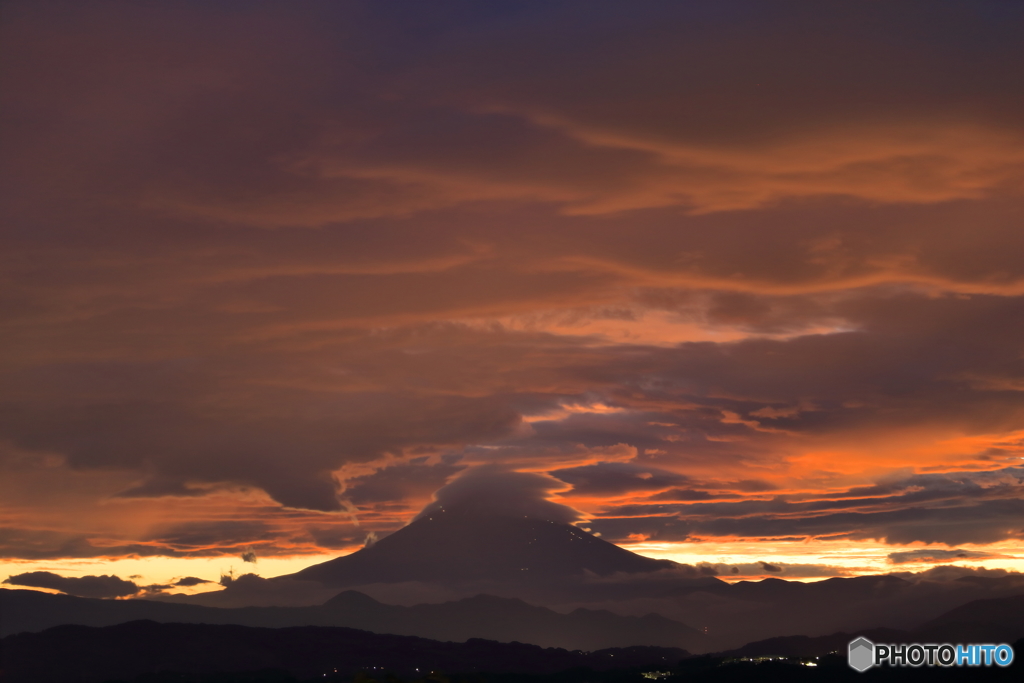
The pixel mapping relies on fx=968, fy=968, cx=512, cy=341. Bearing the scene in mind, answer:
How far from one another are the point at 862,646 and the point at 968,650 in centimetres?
Answer: 2935

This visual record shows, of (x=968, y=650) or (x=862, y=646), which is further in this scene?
(x=862, y=646)

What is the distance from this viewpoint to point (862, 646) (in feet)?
456

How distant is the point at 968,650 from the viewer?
364 feet
